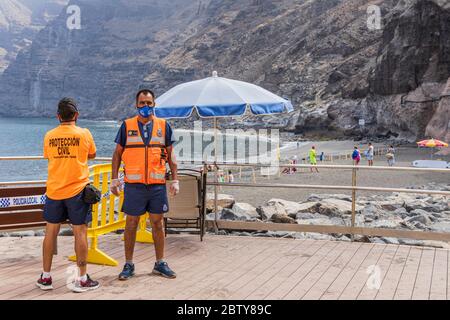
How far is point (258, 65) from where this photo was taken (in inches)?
6471

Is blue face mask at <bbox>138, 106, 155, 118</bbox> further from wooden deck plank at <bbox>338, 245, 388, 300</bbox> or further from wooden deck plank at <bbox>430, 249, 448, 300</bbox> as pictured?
wooden deck plank at <bbox>430, 249, 448, 300</bbox>

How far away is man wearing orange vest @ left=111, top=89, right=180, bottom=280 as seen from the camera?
214 inches

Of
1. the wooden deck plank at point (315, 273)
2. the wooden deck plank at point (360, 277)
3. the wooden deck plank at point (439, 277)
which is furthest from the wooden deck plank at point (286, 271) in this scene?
the wooden deck plank at point (439, 277)

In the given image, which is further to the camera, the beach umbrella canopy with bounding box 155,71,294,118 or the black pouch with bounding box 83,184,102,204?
the beach umbrella canopy with bounding box 155,71,294,118

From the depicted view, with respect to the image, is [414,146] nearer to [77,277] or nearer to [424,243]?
[424,243]

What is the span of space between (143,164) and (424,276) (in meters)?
3.35

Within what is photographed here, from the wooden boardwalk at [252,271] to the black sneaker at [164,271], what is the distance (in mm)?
79

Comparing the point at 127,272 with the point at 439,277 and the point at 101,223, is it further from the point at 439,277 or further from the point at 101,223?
the point at 439,277

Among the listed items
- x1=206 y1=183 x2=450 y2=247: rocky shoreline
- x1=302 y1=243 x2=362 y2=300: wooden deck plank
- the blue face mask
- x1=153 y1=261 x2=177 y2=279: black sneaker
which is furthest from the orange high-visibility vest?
x1=206 y1=183 x2=450 y2=247: rocky shoreline

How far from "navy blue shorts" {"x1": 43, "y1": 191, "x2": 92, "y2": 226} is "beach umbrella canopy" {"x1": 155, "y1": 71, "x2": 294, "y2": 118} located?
8.47 feet

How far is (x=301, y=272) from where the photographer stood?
5.89m

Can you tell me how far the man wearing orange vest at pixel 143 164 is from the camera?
543 cm

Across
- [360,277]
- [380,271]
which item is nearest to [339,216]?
[380,271]
